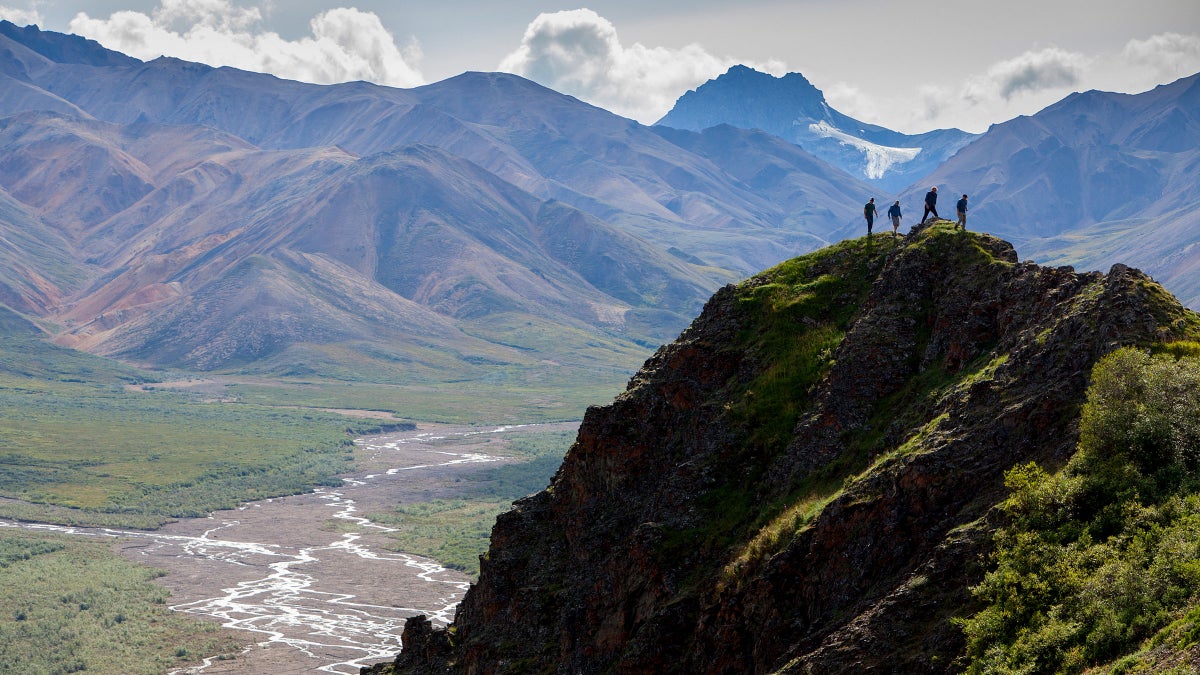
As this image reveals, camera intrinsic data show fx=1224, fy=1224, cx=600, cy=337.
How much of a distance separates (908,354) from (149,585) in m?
125

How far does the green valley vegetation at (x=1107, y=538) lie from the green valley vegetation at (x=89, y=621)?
315 feet

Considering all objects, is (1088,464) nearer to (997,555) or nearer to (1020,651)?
(997,555)

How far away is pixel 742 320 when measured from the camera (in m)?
44.2

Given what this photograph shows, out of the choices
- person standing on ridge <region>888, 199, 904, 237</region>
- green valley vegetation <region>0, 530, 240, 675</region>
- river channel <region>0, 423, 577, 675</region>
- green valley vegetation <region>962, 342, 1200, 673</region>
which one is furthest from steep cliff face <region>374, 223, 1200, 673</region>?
green valley vegetation <region>0, 530, 240, 675</region>

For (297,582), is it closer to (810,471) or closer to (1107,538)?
(810,471)

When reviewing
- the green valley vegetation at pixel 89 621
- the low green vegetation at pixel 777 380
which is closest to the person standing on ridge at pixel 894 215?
the low green vegetation at pixel 777 380

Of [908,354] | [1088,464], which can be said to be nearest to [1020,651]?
[1088,464]

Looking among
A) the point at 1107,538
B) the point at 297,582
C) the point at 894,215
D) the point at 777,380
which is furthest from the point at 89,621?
the point at 1107,538

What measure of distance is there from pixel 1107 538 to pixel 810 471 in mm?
10795

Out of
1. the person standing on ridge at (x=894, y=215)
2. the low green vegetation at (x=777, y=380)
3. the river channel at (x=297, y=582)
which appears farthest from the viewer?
the river channel at (x=297, y=582)

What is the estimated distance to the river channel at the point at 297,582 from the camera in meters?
115

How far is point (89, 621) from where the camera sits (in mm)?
125438

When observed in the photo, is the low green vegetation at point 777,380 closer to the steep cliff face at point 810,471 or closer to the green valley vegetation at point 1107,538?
the steep cliff face at point 810,471

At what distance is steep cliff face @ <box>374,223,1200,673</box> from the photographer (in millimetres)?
29078
